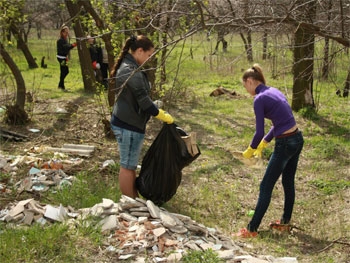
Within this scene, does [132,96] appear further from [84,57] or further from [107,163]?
[84,57]

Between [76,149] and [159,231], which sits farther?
[76,149]

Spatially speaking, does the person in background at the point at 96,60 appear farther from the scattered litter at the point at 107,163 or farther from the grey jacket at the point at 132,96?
the grey jacket at the point at 132,96

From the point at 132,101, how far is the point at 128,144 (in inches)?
16.0

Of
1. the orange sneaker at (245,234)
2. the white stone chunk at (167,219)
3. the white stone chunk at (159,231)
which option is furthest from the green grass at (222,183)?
the white stone chunk at (167,219)

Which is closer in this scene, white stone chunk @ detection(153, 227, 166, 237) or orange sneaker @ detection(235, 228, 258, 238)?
white stone chunk @ detection(153, 227, 166, 237)

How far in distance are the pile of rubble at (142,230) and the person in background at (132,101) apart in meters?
0.54

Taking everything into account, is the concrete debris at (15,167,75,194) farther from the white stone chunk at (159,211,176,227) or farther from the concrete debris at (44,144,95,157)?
the white stone chunk at (159,211,176,227)

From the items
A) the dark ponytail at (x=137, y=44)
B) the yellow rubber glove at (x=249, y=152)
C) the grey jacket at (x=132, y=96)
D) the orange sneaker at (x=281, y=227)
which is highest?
the dark ponytail at (x=137, y=44)

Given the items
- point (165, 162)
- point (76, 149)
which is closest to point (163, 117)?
point (165, 162)

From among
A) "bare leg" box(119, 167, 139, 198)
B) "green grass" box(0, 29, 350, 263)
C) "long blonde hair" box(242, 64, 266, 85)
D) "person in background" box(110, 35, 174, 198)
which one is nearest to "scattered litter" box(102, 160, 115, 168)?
"green grass" box(0, 29, 350, 263)

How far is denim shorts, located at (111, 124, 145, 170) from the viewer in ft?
13.2

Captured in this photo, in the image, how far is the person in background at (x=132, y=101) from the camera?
384 cm

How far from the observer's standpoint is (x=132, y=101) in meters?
3.94

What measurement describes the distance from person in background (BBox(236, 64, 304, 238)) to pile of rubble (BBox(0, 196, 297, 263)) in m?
0.57
